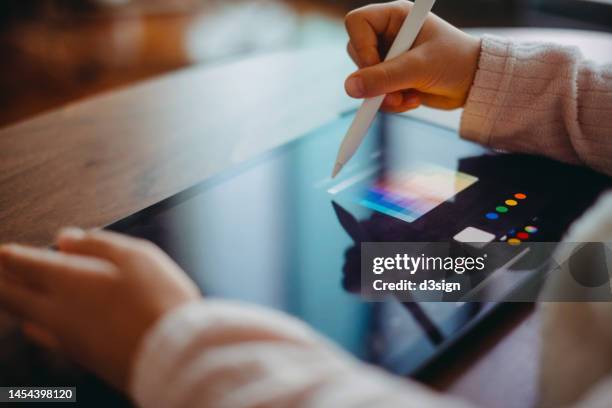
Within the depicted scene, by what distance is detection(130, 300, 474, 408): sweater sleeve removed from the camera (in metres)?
0.29

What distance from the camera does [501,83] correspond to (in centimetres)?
62

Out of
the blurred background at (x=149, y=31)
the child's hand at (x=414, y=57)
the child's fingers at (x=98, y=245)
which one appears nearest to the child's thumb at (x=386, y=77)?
the child's hand at (x=414, y=57)

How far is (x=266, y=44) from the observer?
265cm

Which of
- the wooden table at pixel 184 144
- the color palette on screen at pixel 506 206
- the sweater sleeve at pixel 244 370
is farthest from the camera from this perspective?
the color palette on screen at pixel 506 206

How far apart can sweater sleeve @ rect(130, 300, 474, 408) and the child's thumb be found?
12.0 inches

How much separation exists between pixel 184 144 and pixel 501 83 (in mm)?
352

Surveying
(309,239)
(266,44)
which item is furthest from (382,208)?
(266,44)

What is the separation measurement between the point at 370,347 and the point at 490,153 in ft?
1.04

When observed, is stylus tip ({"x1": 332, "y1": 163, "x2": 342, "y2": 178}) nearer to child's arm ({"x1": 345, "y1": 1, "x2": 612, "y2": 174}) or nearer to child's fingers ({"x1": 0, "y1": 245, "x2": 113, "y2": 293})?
child's arm ({"x1": 345, "y1": 1, "x2": 612, "y2": 174})

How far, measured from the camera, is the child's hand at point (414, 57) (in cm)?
60

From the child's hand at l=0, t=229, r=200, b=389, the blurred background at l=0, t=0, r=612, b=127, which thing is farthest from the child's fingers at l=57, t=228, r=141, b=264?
the blurred background at l=0, t=0, r=612, b=127

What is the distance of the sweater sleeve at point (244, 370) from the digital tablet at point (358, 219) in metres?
0.06

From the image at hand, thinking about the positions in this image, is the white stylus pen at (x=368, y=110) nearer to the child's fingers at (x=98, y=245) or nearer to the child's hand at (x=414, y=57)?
the child's hand at (x=414, y=57)
